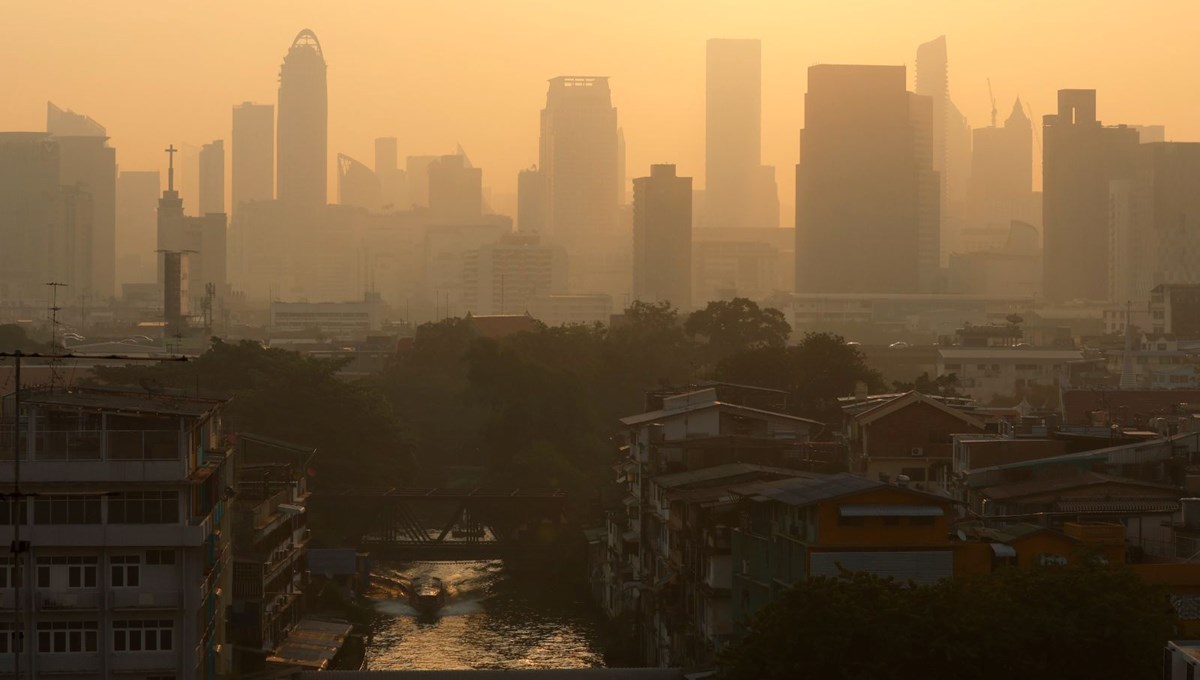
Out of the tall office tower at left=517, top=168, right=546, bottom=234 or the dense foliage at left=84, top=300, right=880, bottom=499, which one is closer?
the dense foliage at left=84, top=300, right=880, bottom=499

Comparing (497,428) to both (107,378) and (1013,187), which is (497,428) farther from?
(1013,187)

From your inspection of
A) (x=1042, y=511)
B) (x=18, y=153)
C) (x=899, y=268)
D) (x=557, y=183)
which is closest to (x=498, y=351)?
(x=1042, y=511)

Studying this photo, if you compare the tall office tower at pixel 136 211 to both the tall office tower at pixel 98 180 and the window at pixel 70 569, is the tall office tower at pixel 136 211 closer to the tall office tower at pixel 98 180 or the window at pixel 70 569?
the tall office tower at pixel 98 180

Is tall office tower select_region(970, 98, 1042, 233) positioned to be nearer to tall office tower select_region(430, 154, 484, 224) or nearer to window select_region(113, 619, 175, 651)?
tall office tower select_region(430, 154, 484, 224)

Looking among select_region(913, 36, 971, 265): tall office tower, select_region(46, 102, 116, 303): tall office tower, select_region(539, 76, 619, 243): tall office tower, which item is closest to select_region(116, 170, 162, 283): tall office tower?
select_region(46, 102, 116, 303): tall office tower

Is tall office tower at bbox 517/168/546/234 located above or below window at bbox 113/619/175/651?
above

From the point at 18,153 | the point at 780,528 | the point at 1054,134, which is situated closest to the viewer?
the point at 780,528
